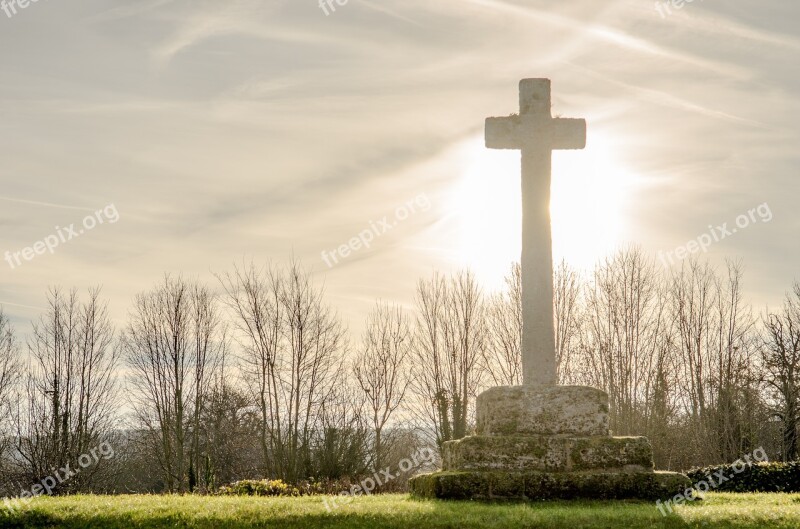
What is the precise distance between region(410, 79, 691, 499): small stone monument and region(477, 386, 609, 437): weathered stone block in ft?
0.06

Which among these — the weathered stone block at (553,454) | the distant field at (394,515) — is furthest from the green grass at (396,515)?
the weathered stone block at (553,454)

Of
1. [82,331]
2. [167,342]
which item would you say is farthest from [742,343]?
[82,331]

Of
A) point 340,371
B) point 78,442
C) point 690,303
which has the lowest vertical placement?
point 78,442

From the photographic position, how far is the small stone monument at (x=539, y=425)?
1184 centimetres

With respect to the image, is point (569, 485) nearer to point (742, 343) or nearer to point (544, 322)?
point (544, 322)

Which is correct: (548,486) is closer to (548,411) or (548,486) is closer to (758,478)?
(548,411)

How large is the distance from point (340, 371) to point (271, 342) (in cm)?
450

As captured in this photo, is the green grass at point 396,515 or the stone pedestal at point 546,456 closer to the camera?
the green grass at point 396,515

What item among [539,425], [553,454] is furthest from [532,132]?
[553,454]

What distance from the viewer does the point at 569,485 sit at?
11.8 m

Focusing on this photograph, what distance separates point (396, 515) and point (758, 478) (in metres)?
11.3

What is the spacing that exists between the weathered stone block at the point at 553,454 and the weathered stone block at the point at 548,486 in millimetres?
319

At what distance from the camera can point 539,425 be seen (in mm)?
12766

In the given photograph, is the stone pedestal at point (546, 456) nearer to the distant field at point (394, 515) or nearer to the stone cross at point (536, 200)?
the distant field at point (394, 515)
